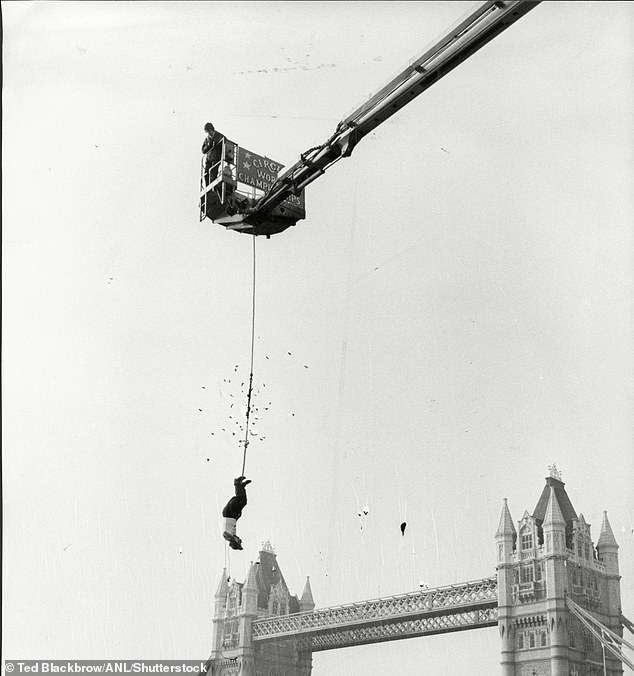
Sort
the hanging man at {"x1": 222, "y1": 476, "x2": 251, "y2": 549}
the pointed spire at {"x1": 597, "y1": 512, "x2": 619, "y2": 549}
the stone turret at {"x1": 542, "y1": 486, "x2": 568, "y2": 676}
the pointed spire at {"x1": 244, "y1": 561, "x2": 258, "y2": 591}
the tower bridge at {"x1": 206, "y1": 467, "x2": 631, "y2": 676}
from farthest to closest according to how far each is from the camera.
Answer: the pointed spire at {"x1": 244, "y1": 561, "x2": 258, "y2": 591} < the stone turret at {"x1": 542, "y1": 486, "x2": 568, "y2": 676} < the tower bridge at {"x1": 206, "y1": 467, "x2": 631, "y2": 676} < the pointed spire at {"x1": 597, "y1": 512, "x2": 619, "y2": 549} < the hanging man at {"x1": 222, "y1": 476, "x2": 251, "y2": 549}

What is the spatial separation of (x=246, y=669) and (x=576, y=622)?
8.84 m

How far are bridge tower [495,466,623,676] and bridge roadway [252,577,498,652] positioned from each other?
474 millimetres

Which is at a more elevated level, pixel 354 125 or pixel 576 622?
pixel 354 125

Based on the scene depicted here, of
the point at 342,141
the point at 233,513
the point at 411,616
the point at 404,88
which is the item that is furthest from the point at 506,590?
the point at 404,88

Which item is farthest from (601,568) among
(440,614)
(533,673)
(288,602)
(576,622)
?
(288,602)

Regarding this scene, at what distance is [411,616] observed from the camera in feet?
54.0

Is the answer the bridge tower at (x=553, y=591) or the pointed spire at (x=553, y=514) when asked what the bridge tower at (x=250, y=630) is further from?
the pointed spire at (x=553, y=514)

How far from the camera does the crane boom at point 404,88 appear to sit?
541cm

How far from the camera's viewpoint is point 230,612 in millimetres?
21922

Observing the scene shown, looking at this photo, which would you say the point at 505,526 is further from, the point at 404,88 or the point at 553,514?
the point at 404,88

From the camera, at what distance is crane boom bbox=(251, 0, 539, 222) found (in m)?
5.41

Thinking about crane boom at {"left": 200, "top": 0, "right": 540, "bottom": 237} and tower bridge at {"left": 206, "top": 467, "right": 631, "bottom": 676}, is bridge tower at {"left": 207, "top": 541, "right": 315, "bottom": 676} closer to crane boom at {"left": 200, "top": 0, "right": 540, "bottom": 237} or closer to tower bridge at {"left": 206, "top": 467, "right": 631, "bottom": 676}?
tower bridge at {"left": 206, "top": 467, "right": 631, "bottom": 676}

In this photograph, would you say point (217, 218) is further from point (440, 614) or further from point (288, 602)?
point (288, 602)

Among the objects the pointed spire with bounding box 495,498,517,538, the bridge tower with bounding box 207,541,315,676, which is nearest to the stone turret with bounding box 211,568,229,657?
the bridge tower with bounding box 207,541,315,676
